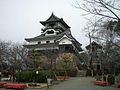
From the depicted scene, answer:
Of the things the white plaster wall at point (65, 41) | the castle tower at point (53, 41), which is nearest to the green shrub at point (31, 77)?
the castle tower at point (53, 41)

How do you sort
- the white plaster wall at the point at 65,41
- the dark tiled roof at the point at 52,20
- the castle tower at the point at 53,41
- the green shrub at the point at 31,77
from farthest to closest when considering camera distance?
the dark tiled roof at the point at 52,20, the white plaster wall at the point at 65,41, the castle tower at the point at 53,41, the green shrub at the point at 31,77

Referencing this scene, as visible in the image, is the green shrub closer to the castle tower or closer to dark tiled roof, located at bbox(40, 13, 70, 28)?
the castle tower

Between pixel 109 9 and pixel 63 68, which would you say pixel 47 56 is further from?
Answer: pixel 109 9

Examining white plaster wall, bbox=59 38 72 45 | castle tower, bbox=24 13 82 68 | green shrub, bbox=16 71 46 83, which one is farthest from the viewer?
Result: white plaster wall, bbox=59 38 72 45

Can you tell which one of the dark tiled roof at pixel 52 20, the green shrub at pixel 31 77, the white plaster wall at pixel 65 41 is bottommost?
the green shrub at pixel 31 77

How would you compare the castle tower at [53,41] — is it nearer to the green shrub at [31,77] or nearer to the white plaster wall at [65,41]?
the white plaster wall at [65,41]

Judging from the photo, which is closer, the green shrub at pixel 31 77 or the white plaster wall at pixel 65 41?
the green shrub at pixel 31 77

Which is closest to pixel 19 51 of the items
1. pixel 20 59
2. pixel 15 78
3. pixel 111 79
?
pixel 20 59

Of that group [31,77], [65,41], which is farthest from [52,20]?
[31,77]

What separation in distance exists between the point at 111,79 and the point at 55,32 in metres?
32.0

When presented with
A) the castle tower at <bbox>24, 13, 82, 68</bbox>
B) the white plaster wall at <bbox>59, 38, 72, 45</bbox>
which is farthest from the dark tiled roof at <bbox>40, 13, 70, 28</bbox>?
the white plaster wall at <bbox>59, 38, 72, 45</bbox>

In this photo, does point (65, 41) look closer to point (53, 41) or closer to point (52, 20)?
point (53, 41)

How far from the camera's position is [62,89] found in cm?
2058

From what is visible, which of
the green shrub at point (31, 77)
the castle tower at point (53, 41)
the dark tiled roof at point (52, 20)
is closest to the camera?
the green shrub at point (31, 77)
